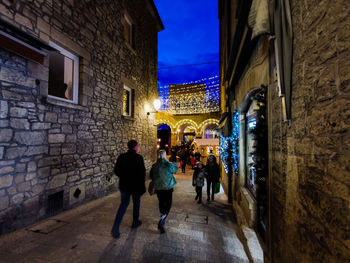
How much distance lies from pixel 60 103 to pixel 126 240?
11.4 feet

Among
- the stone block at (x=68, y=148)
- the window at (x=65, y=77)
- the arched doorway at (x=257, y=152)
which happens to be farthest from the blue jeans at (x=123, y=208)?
the window at (x=65, y=77)

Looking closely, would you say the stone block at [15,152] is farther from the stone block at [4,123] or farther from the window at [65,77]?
the window at [65,77]

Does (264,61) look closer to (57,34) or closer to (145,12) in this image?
(57,34)

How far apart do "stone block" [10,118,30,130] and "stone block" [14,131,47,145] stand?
0.36ft

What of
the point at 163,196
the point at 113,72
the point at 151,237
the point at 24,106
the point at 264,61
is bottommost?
the point at 151,237

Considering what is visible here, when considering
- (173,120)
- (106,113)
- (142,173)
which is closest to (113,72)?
(106,113)

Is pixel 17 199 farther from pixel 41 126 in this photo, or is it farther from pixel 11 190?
pixel 41 126

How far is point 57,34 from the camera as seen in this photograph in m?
3.95

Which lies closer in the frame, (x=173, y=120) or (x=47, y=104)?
(x=47, y=104)

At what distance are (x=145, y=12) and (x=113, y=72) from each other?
5216 millimetres

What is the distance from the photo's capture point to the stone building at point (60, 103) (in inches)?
119

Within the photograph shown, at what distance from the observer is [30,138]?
3340mm

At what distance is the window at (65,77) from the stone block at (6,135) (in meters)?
1.63

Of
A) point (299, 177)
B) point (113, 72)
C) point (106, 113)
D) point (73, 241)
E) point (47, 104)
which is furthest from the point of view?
point (113, 72)
